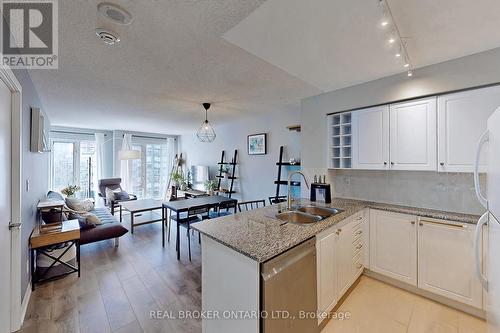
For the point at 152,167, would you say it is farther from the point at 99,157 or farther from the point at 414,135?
the point at 414,135

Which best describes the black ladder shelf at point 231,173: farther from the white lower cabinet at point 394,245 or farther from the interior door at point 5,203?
the interior door at point 5,203

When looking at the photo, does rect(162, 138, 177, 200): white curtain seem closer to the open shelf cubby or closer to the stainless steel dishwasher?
the open shelf cubby

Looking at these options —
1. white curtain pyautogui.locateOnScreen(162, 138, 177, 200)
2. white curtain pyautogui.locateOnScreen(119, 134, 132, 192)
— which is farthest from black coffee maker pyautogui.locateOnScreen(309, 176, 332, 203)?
white curtain pyautogui.locateOnScreen(162, 138, 177, 200)

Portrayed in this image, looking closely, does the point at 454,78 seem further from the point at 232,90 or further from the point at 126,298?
the point at 126,298

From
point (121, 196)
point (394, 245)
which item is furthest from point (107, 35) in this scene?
point (121, 196)

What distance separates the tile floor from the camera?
5.99ft

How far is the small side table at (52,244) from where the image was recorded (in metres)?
2.45

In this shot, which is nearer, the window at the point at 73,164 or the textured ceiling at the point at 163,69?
the textured ceiling at the point at 163,69

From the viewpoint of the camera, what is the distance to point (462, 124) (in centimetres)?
206

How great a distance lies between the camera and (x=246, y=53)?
76.6 inches

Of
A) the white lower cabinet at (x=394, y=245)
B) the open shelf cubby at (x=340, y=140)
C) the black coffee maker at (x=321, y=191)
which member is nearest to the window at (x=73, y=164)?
the black coffee maker at (x=321, y=191)

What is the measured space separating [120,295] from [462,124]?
3.94m

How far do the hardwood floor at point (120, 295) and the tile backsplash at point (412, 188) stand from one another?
2.44m

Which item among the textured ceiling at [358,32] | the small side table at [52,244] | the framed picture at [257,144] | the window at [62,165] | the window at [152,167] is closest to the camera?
the textured ceiling at [358,32]
